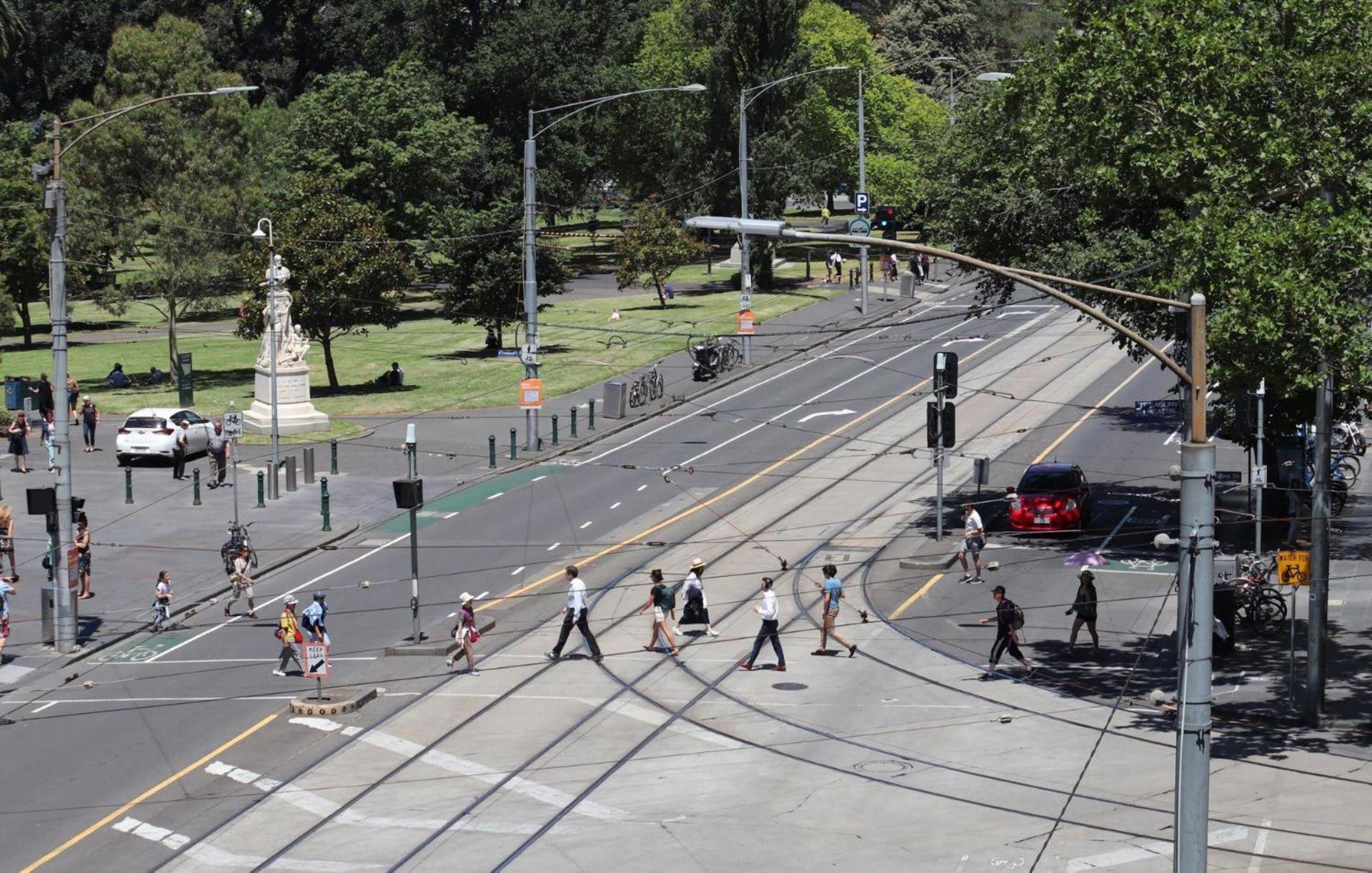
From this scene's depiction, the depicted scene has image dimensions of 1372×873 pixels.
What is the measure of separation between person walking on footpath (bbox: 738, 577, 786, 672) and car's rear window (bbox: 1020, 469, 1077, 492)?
1202cm

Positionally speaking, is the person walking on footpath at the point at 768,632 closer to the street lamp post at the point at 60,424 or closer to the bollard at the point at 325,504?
the street lamp post at the point at 60,424

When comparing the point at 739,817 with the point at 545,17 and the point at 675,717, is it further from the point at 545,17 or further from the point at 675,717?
the point at 545,17

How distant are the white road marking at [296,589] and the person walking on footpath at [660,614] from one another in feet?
22.9

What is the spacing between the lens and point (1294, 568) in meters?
25.4

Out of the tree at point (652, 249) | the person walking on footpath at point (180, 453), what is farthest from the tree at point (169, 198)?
the tree at point (652, 249)

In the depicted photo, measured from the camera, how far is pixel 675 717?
82.4ft

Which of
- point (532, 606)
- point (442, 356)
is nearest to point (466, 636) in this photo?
point (532, 606)

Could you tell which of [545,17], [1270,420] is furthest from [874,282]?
[1270,420]

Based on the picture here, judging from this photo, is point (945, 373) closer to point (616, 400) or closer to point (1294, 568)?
point (1294, 568)

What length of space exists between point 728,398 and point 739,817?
34.6 meters

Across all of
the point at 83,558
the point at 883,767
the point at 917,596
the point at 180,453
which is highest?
the point at 180,453

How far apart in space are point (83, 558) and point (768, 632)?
1406cm

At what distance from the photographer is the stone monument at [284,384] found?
1976 inches

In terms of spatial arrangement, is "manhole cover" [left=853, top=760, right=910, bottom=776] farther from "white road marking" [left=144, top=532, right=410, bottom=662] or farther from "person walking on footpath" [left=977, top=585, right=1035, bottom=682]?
"white road marking" [left=144, top=532, right=410, bottom=662]
